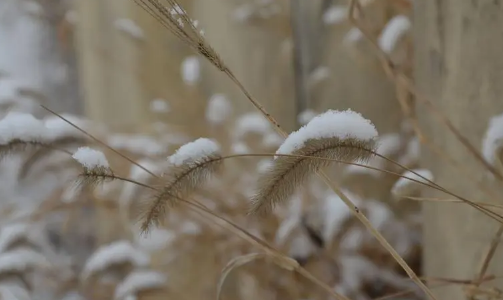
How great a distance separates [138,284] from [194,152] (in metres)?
0.28

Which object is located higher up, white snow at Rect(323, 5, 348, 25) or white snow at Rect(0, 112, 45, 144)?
white snow at Rect(323, 5, 348, 25)

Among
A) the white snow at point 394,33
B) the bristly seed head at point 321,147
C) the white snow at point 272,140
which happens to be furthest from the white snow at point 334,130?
the white snow at point 272,140

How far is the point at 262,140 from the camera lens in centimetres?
73

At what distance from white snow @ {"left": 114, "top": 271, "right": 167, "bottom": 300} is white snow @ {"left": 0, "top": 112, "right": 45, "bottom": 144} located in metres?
0.21

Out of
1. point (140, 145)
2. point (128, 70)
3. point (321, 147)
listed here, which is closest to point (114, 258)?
point (140, 145)

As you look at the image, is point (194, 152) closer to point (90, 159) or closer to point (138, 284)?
point (90, 159)

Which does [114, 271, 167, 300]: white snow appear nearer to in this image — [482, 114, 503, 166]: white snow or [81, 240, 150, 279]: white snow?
[81, 240, 150, 279]: white snow

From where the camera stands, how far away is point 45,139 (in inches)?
14.5

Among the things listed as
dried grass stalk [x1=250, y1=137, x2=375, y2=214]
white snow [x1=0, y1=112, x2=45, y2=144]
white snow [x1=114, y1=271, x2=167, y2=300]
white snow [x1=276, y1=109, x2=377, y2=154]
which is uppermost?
white snow [x1=0, y1=112, x2=45, y2=144]

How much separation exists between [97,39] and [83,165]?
68 cm

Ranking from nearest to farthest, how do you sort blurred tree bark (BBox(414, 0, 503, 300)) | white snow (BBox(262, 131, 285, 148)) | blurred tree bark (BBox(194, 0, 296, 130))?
blurred tree bark (BBox(414, 0, 503, 300)), white snow (BBox(262, 131, 285, 148)), blurred tree bark (BBox(194, 0, 296, 130))

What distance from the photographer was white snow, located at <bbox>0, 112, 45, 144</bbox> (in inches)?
13.2

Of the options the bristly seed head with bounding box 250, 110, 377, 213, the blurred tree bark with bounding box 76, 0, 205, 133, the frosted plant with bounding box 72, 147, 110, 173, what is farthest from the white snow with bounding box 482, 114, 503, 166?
the blurred tree bark with bounding box 76, 0, 205, 133

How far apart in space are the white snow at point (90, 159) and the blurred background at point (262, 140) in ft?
0.25
